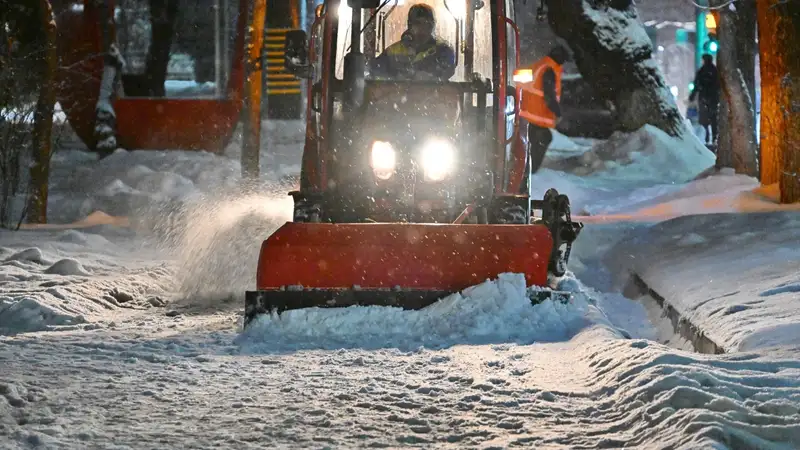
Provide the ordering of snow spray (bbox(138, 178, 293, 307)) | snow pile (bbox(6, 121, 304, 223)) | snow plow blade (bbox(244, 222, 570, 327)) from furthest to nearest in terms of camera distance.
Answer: snow pile (bbox(6, 121, 304, 223)), snow spray (bbox(138, 178, 293, 307)), snow plow blade (bbox(244, 222, 570, 327))

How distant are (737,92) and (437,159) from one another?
9.84m

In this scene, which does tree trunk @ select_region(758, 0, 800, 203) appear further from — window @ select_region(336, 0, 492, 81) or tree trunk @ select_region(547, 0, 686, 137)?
tree trunk @ select_region(547, 0, 686, 137)

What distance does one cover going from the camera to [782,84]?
12.6 m

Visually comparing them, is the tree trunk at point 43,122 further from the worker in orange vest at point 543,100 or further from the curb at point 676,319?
the worker in orange vest at point 543,100

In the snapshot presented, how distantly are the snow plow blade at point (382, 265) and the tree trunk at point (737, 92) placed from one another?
421 inches

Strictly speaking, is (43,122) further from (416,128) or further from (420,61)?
(416,128)

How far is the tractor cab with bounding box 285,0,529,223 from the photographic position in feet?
28.2

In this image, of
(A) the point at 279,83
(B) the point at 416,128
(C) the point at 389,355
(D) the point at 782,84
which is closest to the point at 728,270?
(B) the point at 416,128

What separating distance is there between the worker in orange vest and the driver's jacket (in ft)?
33.2

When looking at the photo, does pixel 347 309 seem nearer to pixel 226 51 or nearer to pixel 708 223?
pixel 708 223

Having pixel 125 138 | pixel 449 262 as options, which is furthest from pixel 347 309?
pixel 125 138

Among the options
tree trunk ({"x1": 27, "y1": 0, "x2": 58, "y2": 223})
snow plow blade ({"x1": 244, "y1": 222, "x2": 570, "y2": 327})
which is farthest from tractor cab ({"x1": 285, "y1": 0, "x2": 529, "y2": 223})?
tree trunk ({"x1": 27, "y1": 0, "x2": 58, "y2": 223})

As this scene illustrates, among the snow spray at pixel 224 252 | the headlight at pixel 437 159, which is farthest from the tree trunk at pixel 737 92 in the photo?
the headlight at pixel 437 159

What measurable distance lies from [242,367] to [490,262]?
6.72ft
